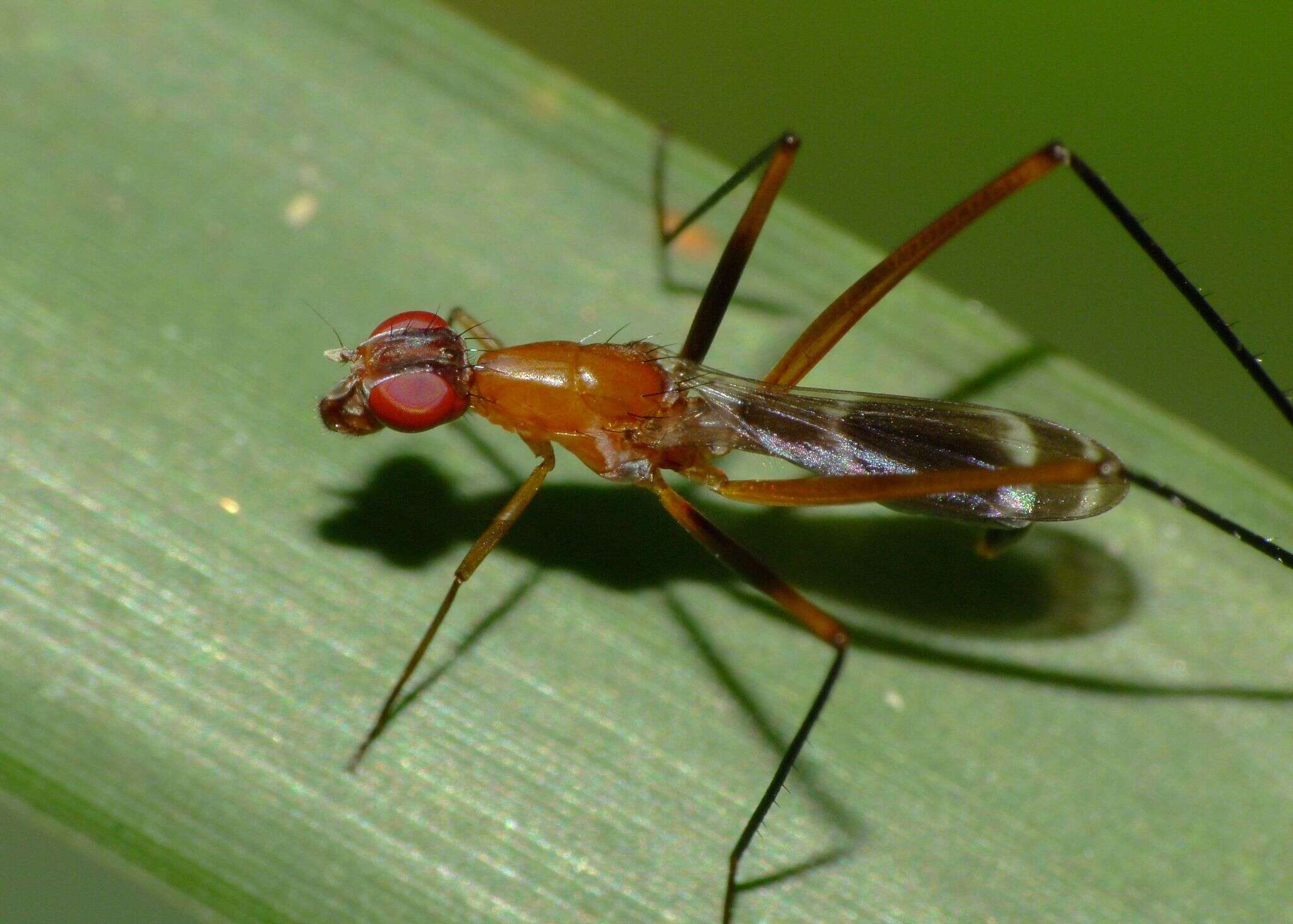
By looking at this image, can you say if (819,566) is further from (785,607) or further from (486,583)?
(486,583)

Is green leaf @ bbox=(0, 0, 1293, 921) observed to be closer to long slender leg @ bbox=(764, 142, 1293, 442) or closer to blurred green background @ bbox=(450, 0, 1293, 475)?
long slender leg @ bbox=(764, 142, 1293, 442)

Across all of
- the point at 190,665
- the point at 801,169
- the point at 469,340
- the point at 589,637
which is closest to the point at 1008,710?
the point at 589,637

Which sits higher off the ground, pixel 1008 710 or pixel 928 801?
pixel 1008 710

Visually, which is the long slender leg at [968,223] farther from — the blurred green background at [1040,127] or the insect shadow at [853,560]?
the blurred green background at [1040,127]

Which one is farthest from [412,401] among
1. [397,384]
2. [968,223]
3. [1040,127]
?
[1040,127]

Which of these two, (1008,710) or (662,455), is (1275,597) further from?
(662,455)

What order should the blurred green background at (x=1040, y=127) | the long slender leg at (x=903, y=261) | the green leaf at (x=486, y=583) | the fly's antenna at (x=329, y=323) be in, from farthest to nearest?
the blurred green background at (x=1040, y=127), the fly's antenna at (x=329, y=323), the long slender leg at (x=903, y=261), the green leaf at (x=486, y=583)

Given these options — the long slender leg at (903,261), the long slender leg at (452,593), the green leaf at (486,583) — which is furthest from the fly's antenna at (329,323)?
the long slender leg at (903,261)
